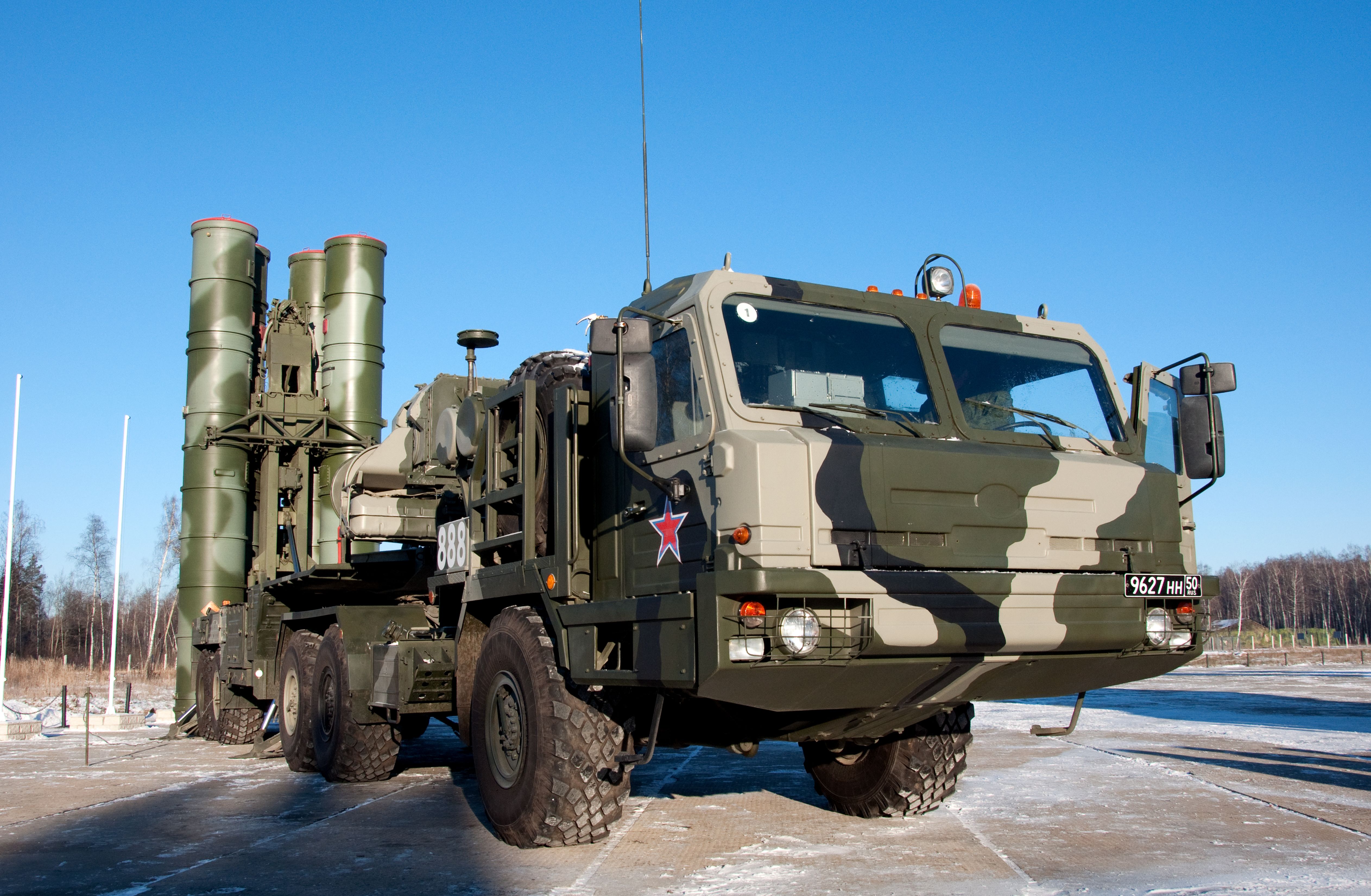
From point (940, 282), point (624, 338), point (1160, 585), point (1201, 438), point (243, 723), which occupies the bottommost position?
point (243, 723)

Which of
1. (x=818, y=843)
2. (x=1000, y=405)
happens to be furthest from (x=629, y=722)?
(x=1000, y=405)

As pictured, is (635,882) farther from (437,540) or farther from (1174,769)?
(1174,769)

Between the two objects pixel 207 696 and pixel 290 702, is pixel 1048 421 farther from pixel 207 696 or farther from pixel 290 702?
pixel 207 696

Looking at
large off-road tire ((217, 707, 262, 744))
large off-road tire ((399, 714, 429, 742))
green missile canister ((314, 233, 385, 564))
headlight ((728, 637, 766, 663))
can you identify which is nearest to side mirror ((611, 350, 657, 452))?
headlight ((728, 637, 766, 663))

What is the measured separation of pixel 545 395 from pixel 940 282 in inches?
85.6

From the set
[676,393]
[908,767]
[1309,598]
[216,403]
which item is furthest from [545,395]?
[1309,598]

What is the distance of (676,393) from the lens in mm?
5051

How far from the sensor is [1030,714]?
15.7m

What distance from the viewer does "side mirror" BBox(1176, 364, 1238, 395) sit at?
5.52 metres

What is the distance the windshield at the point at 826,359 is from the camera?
4922 millimetres

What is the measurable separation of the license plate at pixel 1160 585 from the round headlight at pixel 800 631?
1.59 metres

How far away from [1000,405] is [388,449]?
5.30 m

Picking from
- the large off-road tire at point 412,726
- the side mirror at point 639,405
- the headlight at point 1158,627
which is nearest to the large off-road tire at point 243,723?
the large off-road tire at point 412,726

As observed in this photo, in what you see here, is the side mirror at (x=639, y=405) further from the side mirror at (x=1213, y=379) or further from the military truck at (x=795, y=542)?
the side mirror at (x=1213, y=379)
